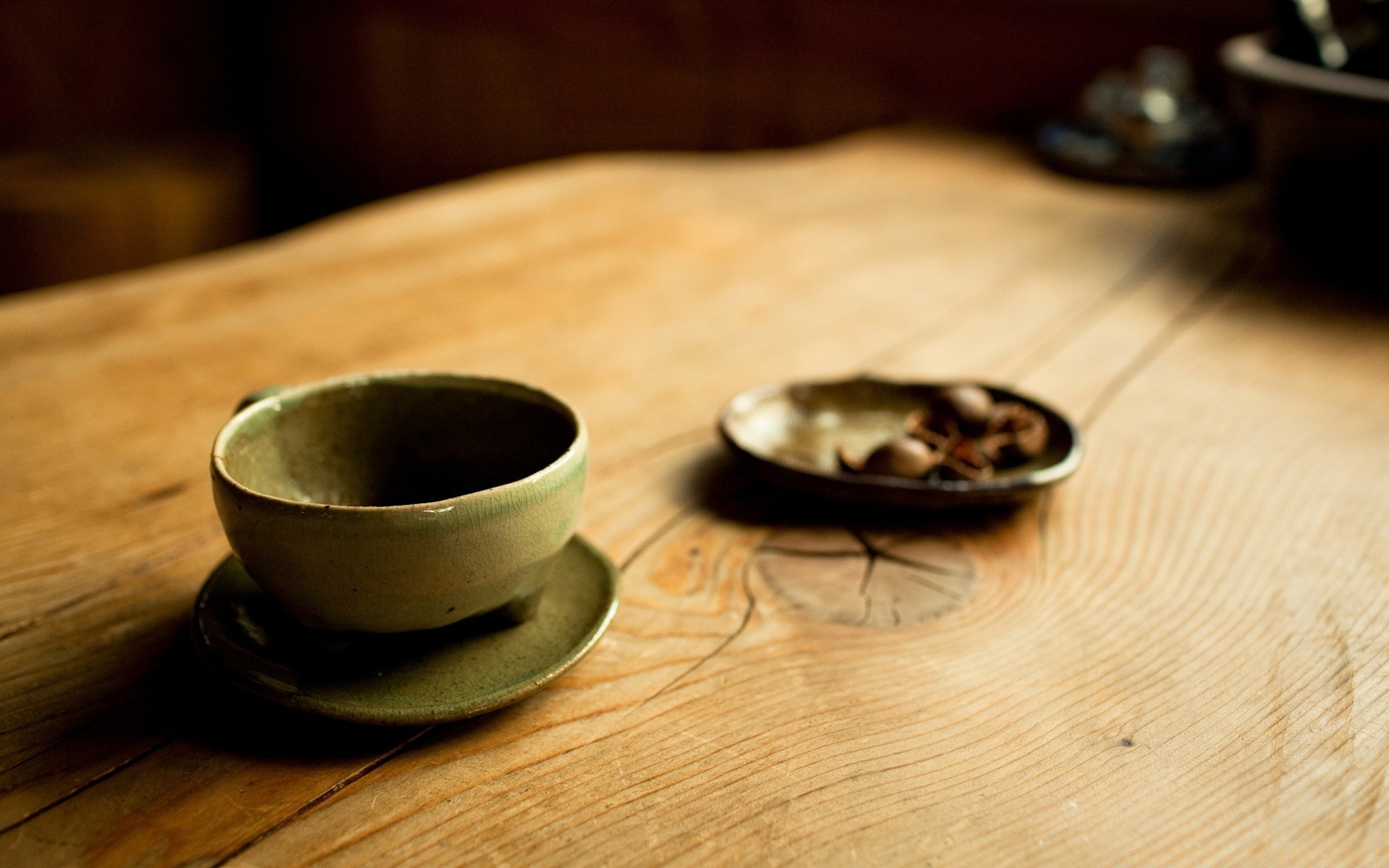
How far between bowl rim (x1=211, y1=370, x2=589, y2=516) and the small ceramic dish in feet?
0.54

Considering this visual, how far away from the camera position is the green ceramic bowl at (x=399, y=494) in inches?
14.8

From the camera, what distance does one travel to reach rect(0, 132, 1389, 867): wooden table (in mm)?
370

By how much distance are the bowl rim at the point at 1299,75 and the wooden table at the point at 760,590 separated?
0.57ft

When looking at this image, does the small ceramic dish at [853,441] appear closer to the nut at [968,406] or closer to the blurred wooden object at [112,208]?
the nut at [968,406]

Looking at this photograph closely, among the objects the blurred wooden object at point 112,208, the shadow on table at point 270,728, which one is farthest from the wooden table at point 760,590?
the blurred wooden object at point 112,208

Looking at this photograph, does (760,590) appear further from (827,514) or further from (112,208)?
(112,208)

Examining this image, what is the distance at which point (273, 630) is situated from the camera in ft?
1.43

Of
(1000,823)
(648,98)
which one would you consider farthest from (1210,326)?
(648,98)

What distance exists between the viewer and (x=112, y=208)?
2109 millimetres

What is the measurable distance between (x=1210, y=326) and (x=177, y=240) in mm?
2023

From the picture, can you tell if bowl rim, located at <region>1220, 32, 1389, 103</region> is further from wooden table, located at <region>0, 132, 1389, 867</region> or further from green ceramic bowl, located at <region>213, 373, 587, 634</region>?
green ceramic bowl, located at <region>213, 373, 587, 634</region>

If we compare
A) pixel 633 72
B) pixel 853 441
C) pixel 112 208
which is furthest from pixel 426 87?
pixel 853 441

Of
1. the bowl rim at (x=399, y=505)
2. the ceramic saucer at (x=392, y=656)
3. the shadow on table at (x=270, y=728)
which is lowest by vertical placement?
the shadow on table at (x=270, y=728)

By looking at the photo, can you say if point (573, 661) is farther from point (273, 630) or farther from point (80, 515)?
point (80, 515)
